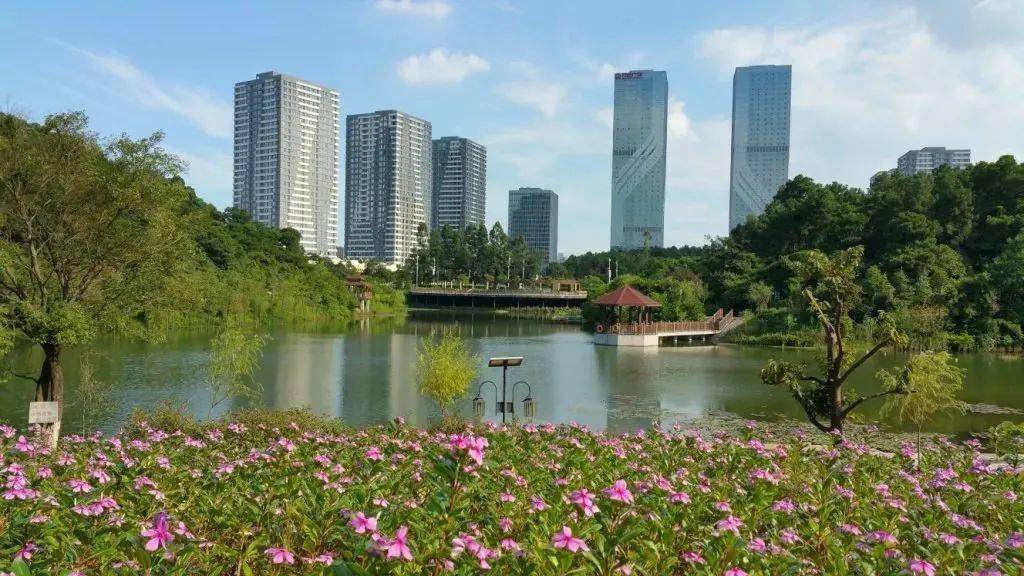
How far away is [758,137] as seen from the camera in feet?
493

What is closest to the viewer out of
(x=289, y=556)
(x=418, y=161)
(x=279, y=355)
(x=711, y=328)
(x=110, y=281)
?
(x=289, y=556)

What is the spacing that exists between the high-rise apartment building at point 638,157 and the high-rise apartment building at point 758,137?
15144 mm

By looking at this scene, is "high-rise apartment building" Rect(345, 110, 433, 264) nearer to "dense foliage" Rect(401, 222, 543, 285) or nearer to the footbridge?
"dense foliage" Rect(401, 222, 543, 285)

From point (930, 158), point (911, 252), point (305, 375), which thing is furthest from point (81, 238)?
point (930, 158)

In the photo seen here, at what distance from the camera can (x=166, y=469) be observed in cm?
407

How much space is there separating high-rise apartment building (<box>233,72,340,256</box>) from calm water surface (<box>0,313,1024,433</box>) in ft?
293

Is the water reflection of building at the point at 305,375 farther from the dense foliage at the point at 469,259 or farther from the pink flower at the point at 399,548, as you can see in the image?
the dense foliage at the point at 469,259

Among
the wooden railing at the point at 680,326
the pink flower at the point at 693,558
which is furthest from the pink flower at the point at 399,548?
the wooden railing at the point at 680,326

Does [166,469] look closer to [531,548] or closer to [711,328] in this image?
[531,548]

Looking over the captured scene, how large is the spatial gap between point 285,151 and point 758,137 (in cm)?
9327

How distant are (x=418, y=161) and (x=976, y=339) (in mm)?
112482

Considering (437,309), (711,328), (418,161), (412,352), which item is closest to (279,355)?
(412,352)

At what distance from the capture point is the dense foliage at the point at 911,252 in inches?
1313

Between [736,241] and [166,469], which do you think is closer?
[166,469]
